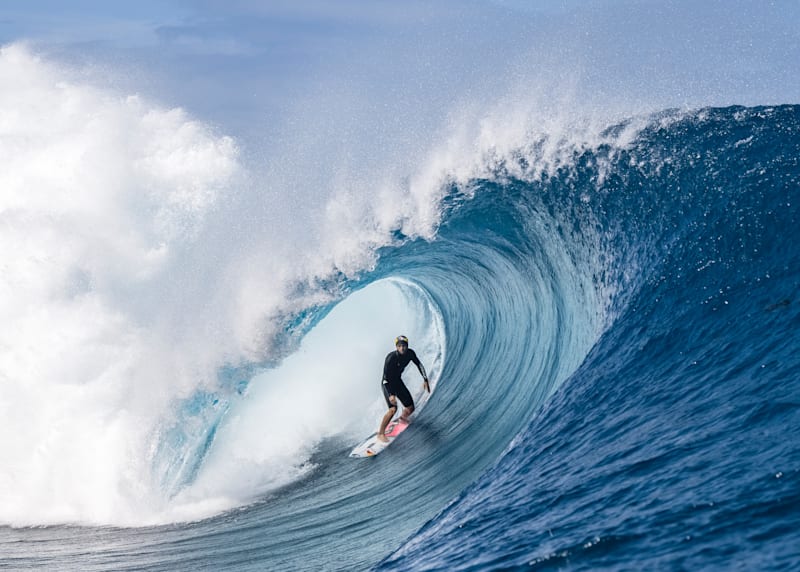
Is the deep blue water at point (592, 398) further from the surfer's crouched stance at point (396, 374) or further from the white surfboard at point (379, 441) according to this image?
the surfer's crouched stance at point (396, 374)

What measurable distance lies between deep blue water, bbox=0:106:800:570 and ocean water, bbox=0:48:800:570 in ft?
→ 0.09

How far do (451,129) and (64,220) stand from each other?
6921 millimetres

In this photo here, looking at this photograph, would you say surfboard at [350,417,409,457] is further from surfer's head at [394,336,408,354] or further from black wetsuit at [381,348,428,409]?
surfer's head at [394,336,408,354]

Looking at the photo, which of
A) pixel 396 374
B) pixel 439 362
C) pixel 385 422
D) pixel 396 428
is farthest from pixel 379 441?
pixel 439 362

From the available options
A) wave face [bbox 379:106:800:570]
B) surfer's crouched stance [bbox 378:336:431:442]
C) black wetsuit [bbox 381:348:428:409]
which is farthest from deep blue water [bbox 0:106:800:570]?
black wetsuit [bbox 381:348:428:409]

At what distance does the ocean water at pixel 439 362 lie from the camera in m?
3.96

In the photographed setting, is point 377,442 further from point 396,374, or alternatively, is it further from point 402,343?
point 402,343

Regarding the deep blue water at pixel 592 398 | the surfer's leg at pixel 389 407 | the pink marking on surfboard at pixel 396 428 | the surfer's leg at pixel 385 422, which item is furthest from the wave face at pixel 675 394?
the pink marking on surfboard at pixel 396 428

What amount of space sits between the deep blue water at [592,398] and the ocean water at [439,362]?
1.0 inches

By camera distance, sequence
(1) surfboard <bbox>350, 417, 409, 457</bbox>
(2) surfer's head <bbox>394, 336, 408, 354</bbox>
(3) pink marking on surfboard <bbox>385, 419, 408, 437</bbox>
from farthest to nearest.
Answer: (3) pink marking on surfboard <bbox>385, 419, 408, 437</bbox> < (1) surfboard <bbox>350, 417, 409, 457</bbox> < (2) surfer's head <bbox>394, 336, 408, 354</bbox>

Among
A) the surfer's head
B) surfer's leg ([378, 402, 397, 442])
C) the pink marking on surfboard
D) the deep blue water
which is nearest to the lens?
the deep blue water

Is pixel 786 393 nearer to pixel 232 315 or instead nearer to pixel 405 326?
pixel 232 315

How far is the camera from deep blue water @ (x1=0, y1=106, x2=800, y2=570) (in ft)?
11.4

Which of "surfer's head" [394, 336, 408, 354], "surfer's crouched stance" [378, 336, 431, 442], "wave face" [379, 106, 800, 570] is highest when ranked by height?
"surfer's head" [394, 336, 408, 354]
